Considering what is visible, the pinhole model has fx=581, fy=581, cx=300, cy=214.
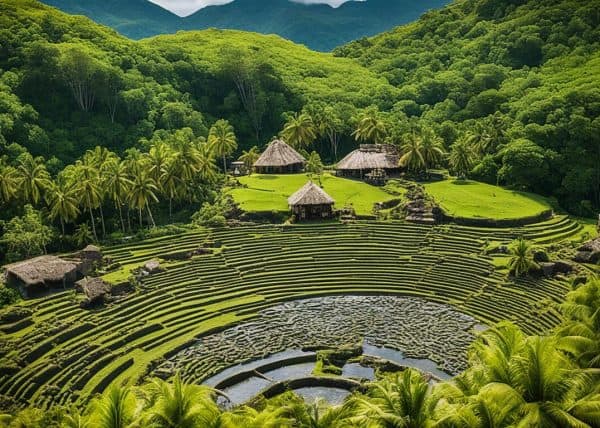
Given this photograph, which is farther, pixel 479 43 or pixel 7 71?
pixel 479 43

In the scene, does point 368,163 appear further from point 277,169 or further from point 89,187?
point 89,187

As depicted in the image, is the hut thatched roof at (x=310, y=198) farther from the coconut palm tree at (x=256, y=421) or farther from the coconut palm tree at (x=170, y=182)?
the coconut palm tree at (x=256, y=421)

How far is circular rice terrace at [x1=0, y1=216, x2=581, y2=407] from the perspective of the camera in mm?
30203

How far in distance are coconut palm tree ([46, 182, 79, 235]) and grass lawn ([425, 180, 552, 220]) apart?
100 feet

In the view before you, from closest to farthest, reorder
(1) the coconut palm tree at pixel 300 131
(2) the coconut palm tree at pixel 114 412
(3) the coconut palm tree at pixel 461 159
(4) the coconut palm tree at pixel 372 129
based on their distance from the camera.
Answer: (2) the coconut palm tree at pixel 114 412 < (3) the coconut palm tree at pixel 461 159 < (1) the coconut palm tree at pixel 300 131 < (4) the coconut palm tree at pixel 372 129

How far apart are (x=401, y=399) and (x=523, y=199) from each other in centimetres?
4439

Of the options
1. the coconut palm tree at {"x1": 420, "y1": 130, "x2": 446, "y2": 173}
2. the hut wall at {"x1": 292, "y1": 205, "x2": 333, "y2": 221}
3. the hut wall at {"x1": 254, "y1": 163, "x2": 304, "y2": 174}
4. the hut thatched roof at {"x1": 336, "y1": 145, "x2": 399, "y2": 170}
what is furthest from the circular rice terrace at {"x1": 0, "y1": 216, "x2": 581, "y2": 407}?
the hut wall at {"x1": 254, "y1": 163, "x2": 304, "y2": 174}

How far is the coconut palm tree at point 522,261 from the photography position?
38906mm

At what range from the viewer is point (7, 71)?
6694cm

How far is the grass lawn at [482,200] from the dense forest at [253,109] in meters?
2.74

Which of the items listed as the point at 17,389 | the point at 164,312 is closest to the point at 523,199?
the point at 164,312

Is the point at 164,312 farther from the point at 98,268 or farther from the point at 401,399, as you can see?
the point at 401,399

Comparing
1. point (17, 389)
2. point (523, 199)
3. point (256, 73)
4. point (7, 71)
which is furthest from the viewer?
point (256, 73)

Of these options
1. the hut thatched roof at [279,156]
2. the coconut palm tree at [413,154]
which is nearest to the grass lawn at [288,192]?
the hut thatched roof at [279,156]
